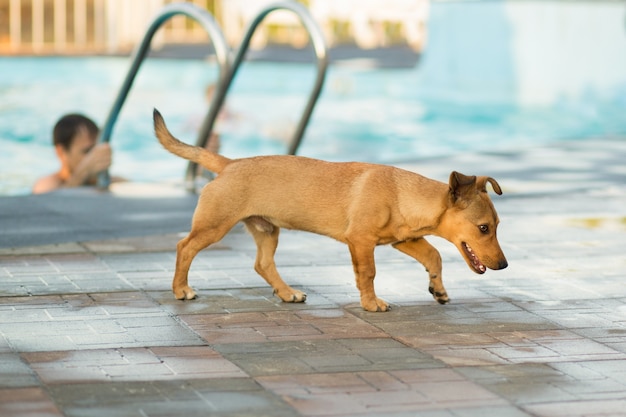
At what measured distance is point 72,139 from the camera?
9812mm

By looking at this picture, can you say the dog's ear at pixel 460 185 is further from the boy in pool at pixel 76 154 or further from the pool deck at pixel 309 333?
the boy in pool at pixel 76 154

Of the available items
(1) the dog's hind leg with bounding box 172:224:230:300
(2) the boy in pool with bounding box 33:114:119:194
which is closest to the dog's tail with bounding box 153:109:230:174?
(1) the dog's hind leg with bounding box 172:224:230:300

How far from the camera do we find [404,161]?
1150cm

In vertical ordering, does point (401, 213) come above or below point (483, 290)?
above

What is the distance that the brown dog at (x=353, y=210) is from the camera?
5684 millimetres

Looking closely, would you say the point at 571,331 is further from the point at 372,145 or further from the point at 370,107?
the point at 370,107

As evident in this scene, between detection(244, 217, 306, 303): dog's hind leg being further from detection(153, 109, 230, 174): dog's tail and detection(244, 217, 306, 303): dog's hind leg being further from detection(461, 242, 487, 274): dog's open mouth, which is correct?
detection(461, 242, 487, 274): dog's open mouth

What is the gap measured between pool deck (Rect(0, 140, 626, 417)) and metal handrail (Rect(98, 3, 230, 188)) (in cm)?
167

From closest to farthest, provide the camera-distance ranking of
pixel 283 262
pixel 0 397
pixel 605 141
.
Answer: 1. pixel 0 397
2. pixel 283 262
3. pixel 605 141

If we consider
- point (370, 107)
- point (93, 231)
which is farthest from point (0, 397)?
point (370, 107)

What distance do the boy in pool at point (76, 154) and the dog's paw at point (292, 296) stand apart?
3744 mm

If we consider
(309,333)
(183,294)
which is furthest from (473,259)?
(183,294)

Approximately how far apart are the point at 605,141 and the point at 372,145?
4.16 metres

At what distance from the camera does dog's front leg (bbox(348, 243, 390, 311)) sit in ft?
19.0
